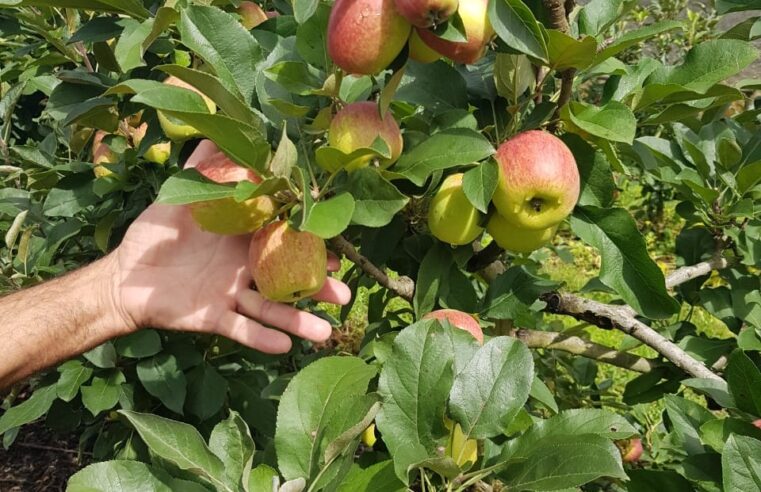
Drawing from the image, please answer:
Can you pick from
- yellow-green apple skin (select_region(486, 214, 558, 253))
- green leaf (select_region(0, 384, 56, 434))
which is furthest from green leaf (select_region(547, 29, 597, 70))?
green leaf (select_region(0, 384, 56, 434))

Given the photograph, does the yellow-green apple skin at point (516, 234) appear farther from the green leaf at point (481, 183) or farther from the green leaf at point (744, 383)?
the green leaf at point (744, 383)

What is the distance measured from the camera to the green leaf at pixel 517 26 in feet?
2.37

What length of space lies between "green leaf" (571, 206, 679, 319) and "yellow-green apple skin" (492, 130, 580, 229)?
0.22 ft

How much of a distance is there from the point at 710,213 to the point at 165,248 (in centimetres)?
99

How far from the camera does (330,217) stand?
0.76 m

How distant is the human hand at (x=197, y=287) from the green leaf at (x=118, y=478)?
1.21ft

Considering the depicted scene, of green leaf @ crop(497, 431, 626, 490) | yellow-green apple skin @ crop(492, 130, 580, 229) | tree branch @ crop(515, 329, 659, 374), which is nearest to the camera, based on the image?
green leaf @ crop(497, 431, 626, 490)

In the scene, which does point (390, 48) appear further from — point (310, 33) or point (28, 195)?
point (28, 195)

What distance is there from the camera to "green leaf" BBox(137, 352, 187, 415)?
1486mm

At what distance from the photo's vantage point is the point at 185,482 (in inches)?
29.2

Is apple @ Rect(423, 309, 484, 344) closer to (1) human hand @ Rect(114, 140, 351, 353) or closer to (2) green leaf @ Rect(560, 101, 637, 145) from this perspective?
(1) human hand @ Rect(114, 140, 351, 353)

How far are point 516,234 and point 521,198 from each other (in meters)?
0.09

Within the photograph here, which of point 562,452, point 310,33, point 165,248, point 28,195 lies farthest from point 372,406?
point 28,195

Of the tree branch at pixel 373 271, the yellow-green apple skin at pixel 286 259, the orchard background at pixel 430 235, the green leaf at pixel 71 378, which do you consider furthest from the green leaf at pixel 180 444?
the green leaf at pixel 71 378
